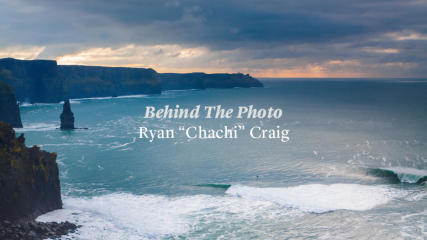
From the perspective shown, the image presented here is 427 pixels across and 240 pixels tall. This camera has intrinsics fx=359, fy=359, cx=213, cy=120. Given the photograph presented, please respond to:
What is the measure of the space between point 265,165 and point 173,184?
1624 cm

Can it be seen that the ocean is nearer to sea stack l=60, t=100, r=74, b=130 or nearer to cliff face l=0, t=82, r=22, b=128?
sea stack l=60, t=100, r=74, b=130

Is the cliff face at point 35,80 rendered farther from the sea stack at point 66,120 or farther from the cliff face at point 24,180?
the cliff face at point 24,180

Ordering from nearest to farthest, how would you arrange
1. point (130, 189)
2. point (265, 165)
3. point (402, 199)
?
point (402, 199) < point (130, 189) < point (265, 165)

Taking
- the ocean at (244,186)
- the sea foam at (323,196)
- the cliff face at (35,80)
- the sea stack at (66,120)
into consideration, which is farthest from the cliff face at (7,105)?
the cliff face at (35,80)

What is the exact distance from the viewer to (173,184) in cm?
4484

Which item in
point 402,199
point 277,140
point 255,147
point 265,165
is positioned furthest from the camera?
point 277,140

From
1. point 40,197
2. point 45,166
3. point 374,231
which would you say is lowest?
point 374,231

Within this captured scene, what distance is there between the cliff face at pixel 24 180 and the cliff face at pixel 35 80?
147 meters

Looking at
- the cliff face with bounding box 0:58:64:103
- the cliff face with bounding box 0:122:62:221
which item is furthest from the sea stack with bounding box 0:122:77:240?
the cliff face with bounding box 0:58:64:103

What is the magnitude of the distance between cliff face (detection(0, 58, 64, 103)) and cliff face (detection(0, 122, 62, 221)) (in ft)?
482

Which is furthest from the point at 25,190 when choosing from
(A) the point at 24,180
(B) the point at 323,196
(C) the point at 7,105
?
(C) the point at 7,105

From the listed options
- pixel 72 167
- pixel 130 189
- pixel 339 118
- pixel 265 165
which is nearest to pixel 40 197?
pixel 130 189

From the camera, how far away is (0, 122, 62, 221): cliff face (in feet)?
90.6

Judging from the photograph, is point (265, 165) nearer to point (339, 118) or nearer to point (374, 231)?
point (374, 231)
